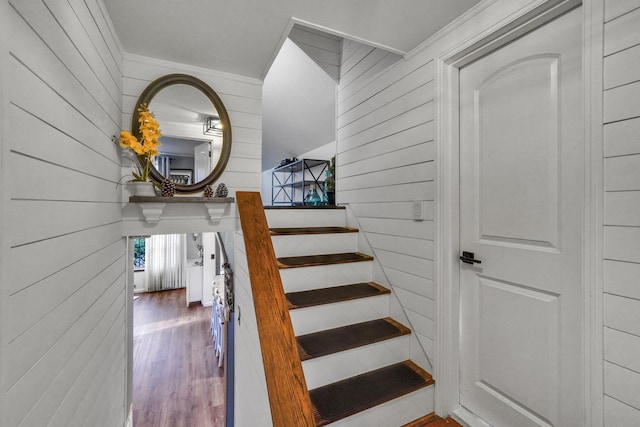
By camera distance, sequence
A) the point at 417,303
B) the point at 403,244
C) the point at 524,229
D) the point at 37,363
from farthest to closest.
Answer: the point at 403,244, the point at 417,303, the point at 524,229, the point at 37,363

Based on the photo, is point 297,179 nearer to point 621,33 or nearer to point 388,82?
point 388,82

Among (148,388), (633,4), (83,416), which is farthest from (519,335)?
(148,388)

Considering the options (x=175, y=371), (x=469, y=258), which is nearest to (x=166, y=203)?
(x=469, y=258)

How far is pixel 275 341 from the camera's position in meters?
0.91

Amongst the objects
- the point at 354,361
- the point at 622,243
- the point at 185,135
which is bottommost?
the point at 354,361

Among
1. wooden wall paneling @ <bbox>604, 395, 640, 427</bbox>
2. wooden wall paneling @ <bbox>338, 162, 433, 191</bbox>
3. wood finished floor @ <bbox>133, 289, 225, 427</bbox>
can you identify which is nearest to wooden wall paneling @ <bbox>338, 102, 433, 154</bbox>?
wooden wall paneling @ <bbox>338, 162, 433, 191</bbox>

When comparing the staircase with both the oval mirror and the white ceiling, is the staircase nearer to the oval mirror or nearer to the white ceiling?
the oval mirror

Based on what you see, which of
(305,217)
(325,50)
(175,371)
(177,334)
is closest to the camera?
(305,217)

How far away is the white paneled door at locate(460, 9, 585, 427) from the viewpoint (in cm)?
108

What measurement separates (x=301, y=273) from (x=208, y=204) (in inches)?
34.7

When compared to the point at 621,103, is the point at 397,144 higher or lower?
higher

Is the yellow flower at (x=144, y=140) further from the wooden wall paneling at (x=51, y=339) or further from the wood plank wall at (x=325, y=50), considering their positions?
the wood plank wall at (x=325, y=50)

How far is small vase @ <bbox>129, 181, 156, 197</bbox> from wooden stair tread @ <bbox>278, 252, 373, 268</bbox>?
0.98 metres

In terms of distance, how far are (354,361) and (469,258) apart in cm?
87
